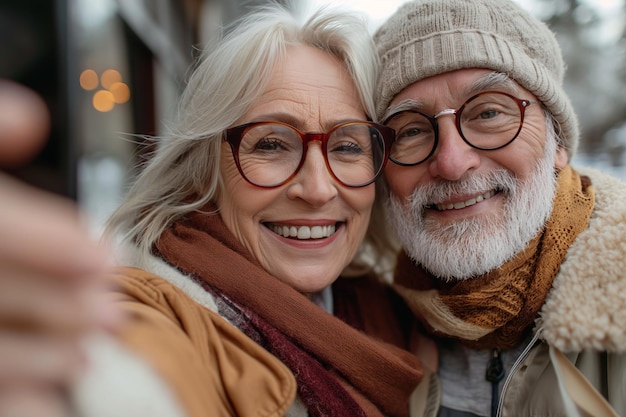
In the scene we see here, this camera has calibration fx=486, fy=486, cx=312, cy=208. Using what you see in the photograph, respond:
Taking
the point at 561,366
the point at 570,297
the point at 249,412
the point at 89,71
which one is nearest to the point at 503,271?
the point at 570,297

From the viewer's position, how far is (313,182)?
5.49 ft

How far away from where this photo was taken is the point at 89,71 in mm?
3566

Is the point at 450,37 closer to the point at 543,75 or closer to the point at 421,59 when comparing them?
the point at 421,59

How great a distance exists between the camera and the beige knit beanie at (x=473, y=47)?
1.73 meters

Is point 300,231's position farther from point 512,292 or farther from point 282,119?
point 512,292

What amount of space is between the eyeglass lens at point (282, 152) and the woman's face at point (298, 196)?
0.03 metres

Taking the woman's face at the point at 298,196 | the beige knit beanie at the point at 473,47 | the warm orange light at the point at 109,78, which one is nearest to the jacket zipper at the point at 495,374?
the woman's face at the point at 298,196

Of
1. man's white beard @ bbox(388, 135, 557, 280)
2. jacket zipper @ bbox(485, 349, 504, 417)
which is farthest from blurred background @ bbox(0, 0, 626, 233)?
jacket zipper @ bbox(485, 349, 504, 417)

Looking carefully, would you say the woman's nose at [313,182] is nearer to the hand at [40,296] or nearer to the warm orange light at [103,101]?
the hand at [40,296]

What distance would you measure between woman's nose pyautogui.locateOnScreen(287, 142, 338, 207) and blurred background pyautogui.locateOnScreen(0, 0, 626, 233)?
71 cm

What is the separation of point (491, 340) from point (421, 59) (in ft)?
3.45

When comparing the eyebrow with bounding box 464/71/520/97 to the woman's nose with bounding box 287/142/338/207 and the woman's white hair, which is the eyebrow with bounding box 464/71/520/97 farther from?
the woman's nose with bounding box 287/142/338/207

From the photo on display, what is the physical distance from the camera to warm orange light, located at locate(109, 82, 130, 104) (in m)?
4.40

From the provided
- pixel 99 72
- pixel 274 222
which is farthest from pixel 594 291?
pixel 99 72
